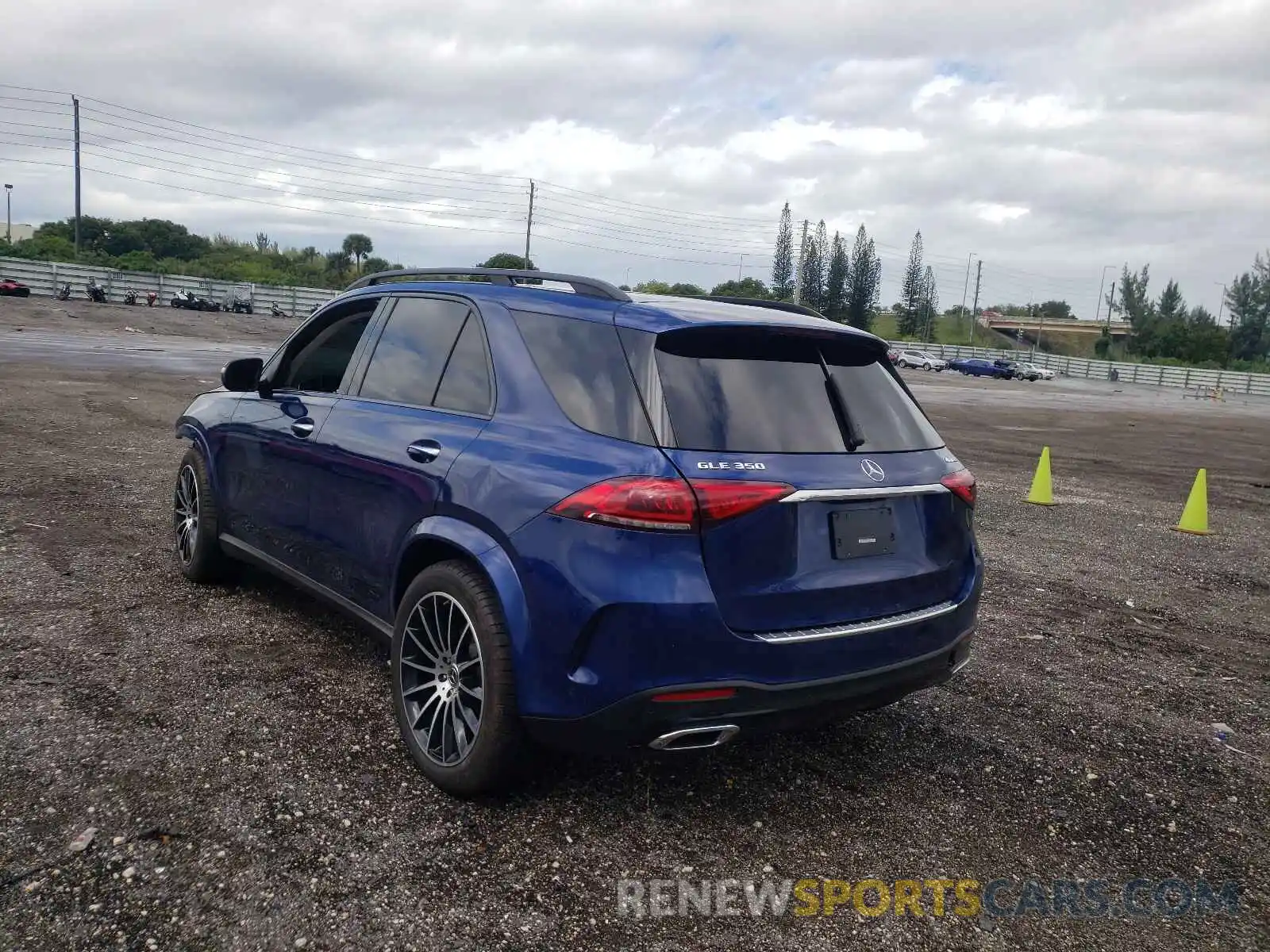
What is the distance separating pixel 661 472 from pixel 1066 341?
153939 mm

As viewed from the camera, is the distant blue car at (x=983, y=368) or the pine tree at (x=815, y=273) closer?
the distant blue car at (x=983, y=368)

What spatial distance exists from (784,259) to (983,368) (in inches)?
1401

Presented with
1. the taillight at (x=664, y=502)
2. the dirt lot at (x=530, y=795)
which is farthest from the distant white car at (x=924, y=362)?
the taillight at (x=664, y=502)

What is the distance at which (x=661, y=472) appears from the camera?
280cm

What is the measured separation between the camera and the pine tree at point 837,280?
109 m

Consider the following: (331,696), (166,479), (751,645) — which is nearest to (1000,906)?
(751,645)

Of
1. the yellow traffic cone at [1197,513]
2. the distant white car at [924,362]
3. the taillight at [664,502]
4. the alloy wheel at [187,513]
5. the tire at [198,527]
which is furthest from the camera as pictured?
the distant white car at [924,362]

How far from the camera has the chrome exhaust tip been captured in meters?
2.82

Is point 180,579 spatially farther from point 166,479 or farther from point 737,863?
point 737,863

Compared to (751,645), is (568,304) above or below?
above

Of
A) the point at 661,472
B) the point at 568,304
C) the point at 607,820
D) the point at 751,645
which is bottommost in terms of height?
the point at 607,820

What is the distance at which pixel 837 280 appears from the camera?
110 meters

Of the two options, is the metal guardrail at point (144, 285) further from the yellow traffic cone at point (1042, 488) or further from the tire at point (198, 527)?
the tire at point (198, 527)

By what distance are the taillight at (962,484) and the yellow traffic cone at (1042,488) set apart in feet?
24.3
